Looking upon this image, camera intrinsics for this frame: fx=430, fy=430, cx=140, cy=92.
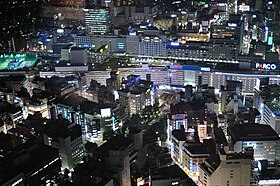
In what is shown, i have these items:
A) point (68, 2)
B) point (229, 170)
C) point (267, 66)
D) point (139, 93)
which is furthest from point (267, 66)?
point (68, 2)

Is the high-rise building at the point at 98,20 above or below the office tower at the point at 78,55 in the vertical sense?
above

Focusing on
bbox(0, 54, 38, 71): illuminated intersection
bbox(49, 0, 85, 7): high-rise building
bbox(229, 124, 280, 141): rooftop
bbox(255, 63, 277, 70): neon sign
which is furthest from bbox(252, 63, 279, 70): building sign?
bbox(49, 0, 85, 7): high-rise building

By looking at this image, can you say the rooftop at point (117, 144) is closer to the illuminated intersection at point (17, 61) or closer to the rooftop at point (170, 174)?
the rooftop at point (170, 174)

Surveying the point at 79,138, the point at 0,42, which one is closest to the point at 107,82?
the point at 79,138

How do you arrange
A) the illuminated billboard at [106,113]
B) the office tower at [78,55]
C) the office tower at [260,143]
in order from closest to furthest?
1. the office tower at [260,143]
2. the illuminated billboard at [106,113]
3. the office tower at [78,55]

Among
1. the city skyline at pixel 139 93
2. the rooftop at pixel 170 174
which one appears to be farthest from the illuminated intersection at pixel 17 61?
the rooftop at pixel 170 174

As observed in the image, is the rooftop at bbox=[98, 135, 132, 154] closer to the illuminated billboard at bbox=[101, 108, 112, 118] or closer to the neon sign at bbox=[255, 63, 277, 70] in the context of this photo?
the illuminated billboard at bbox=[101, 108, 112, 118]
